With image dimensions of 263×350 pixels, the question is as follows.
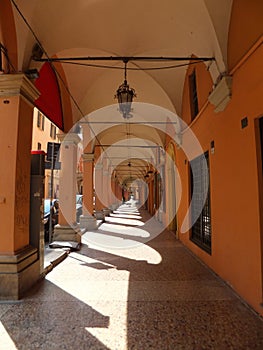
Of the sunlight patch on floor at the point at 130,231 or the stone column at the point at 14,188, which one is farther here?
the sunlight patch on floor at the point at 130,231

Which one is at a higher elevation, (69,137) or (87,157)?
(69,137)

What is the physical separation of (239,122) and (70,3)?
11.0 ft

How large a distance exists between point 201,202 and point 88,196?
5445 mm

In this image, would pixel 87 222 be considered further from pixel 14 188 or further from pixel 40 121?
pixel 40 121

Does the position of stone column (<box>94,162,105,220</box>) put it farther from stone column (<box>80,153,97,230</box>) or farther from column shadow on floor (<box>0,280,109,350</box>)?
column shadow on floor (<box>0,280,109,350</box>)

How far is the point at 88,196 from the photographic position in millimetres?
10359

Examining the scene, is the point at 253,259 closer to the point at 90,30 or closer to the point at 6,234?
the point at 6,234

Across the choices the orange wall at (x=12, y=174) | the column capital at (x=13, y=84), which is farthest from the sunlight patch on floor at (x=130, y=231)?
the column capital at (x=13, y=84)

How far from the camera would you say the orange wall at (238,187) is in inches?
126

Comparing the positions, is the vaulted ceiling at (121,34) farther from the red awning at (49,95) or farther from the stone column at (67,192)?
the stone column at (67,192)

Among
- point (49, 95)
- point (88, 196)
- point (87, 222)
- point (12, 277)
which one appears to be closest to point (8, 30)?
point (49, 95)

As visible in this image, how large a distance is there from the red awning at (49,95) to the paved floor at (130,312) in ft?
10.8

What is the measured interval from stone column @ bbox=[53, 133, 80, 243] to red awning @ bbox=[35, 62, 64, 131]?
710mm

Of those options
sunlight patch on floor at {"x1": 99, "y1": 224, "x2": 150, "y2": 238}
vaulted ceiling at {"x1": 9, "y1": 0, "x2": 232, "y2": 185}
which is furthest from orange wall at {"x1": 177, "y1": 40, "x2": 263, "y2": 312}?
sunlight patch on floor at {"x1": 99, "y1": 224, "x2": 150, "y2": 238}
